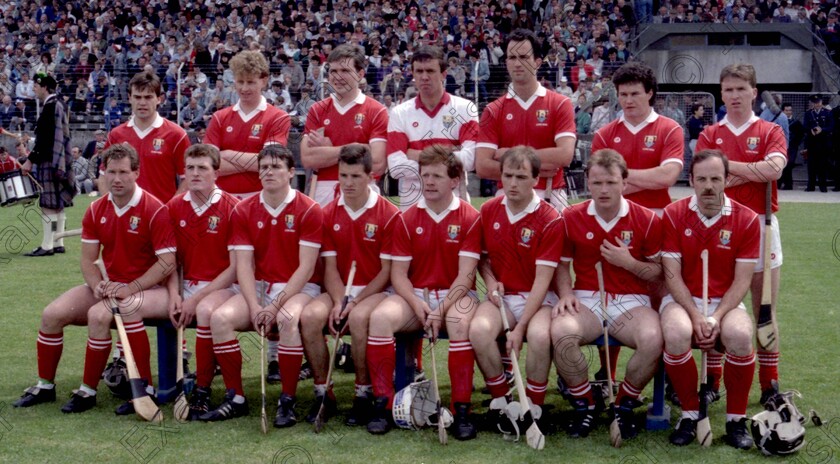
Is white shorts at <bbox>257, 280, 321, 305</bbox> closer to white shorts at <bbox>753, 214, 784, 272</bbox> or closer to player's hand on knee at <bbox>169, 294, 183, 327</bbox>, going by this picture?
player's hand on knee at <bbox>169, 294, 183, 327</bbox>

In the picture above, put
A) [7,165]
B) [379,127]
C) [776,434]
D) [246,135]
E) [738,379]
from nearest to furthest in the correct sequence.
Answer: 1. [776,434]
2. [738,379]
3. [379,127]
4. [246,135]
5. [7,165]

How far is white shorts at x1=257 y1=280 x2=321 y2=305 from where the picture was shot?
19.6 ft

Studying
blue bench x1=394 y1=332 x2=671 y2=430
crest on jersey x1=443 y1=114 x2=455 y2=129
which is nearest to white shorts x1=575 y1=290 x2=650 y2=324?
blue bench x1=394 y1=332 x2=671 y2=430

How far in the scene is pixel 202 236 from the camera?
617 cm

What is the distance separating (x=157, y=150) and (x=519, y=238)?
8.73 feet

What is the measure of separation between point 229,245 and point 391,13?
19.4 m

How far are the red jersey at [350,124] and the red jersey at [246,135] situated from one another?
0.73 feet

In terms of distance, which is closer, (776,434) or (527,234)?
(776,434)

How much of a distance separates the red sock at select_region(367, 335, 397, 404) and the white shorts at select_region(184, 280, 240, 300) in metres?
1.00

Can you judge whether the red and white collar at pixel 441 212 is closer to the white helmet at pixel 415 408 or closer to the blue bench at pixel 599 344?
the blue bench at pixel 599 344

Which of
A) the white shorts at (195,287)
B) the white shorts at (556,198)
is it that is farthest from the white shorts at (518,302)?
the white shorts at (195,287)

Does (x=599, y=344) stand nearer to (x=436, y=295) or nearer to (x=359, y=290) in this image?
(x=436, y=295)

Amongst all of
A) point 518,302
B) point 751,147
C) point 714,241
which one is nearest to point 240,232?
point 518,302

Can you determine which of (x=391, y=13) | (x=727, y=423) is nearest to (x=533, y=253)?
(x=727, y=423)
